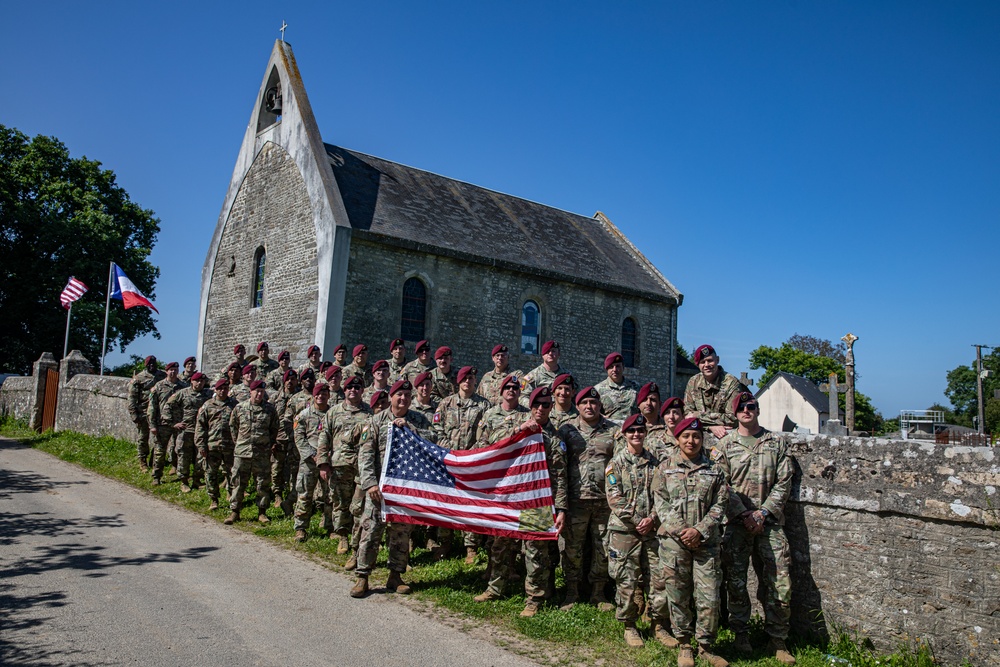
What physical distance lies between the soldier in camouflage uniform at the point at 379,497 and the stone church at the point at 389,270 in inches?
353

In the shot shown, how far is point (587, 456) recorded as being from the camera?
6773 mm

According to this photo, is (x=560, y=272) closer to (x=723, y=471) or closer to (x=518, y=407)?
(x=518, y=407)

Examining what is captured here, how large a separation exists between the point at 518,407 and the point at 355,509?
8.03ft

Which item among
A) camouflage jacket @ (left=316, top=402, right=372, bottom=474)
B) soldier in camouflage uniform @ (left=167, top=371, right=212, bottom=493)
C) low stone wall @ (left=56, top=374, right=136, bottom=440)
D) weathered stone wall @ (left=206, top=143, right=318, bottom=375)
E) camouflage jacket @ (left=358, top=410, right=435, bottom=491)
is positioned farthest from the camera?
weathered stone wall @ (left=206, top=143, right=318, bottom=375)

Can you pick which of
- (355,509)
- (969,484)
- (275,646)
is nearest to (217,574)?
(355,509)

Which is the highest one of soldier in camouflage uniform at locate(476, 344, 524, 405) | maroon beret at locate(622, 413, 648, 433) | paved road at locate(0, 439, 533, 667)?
soldier in camouflage uniform at locate(476, 344, 524, 405)

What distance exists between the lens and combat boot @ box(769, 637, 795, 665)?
5.40 metres

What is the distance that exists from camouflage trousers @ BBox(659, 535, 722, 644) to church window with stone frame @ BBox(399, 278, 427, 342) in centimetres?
1273

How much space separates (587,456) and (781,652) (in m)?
2.35

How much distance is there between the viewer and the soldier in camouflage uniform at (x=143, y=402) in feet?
45.6

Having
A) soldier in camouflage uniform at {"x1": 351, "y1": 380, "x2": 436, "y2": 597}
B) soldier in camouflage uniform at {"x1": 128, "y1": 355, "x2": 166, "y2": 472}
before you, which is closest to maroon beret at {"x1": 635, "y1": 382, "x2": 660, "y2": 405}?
soldier in camouflage uniform at {"x1": 351, "y1": 380, "x2": 436, "y2": 597}

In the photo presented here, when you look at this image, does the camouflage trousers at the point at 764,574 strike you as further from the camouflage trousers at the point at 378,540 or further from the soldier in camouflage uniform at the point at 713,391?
the camouflage trousers at the point at 378,540

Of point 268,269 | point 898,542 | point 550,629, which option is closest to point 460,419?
point 550,629

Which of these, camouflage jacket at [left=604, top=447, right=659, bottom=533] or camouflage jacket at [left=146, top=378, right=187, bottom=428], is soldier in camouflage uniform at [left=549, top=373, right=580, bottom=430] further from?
camouflage jacket at [left=146, top=378, right=187, bottom=428]
